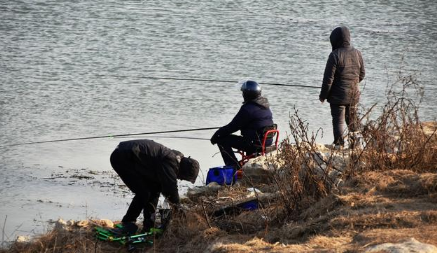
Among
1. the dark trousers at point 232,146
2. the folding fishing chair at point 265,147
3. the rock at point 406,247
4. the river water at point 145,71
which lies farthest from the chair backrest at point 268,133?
the rock at point 406,247

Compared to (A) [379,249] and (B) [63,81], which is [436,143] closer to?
(A) [379,249]

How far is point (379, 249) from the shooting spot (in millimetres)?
6789

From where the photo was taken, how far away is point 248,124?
451 inches

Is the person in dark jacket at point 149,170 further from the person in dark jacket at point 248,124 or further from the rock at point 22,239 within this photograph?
the person in dark jacket at point 248,124

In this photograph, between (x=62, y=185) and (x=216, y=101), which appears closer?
(x=62, y=185)

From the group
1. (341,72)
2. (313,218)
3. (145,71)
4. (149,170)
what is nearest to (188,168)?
(149,170)

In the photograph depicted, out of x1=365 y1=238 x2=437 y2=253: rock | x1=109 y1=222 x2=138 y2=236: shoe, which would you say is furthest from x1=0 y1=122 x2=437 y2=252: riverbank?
x1=109 y1=222 x2=138 y2=236: shoe

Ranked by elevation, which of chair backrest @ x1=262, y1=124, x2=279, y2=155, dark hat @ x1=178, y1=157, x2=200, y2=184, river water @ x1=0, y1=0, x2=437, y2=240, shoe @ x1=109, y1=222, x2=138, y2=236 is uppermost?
dark hat @ x1=178, y1=157, x2=200, y2=184

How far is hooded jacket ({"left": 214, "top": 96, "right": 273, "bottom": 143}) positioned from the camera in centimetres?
1139

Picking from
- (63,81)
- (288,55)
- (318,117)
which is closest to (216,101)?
(318,117)

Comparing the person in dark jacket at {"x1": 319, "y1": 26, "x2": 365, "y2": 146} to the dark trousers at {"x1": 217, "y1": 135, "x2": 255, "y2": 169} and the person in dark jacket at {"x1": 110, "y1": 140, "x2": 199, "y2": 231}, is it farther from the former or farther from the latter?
the person in dark jacket at {"x1": 110, "y1": 140, "x2": 199, "y2": 231}

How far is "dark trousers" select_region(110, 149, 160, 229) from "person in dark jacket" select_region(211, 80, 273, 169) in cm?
182

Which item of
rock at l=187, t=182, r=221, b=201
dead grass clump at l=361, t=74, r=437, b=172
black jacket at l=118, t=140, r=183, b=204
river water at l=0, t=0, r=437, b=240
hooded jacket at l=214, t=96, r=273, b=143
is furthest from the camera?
river water at l=0, t=0, r=437, b=240

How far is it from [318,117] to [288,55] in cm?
503
